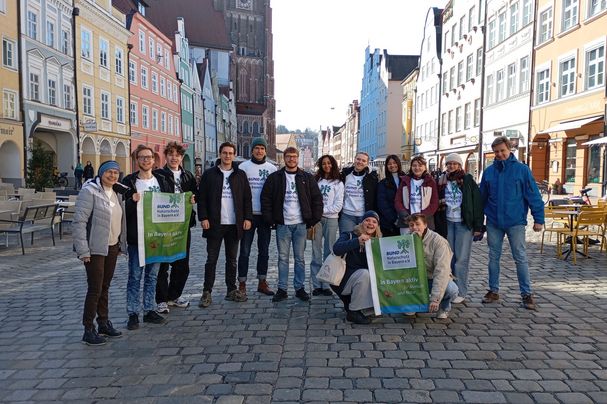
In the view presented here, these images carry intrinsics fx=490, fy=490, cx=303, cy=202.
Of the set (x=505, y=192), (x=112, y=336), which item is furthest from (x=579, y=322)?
(x=112, y=336)

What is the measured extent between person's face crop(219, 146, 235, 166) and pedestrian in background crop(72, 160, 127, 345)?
1.39m

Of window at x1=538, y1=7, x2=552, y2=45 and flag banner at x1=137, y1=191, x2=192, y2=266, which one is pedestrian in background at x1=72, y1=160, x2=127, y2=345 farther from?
window at x1=538, y1=7, x2=552, y2=45

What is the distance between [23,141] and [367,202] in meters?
21.4

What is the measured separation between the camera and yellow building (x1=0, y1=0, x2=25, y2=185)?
69.5ft

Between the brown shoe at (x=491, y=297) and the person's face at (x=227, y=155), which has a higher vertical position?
the person's face at (x=227, y=155)

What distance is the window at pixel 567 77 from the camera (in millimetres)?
22148

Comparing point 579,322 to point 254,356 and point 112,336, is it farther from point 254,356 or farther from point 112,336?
point 112,336

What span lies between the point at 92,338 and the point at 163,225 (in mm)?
1346

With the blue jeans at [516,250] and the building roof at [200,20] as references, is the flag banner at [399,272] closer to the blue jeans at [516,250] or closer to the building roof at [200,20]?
the blue jeans at [516,250]

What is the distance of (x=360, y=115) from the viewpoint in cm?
8562

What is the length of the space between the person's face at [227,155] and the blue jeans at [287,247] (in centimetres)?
103

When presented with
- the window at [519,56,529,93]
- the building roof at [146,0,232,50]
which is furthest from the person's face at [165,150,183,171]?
the building roof at [146,0,232,50]

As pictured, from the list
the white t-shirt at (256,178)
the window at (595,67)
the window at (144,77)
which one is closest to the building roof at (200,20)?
the window at (144,77)

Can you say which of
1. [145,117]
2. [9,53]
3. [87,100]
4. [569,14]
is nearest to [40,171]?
[9,53]
